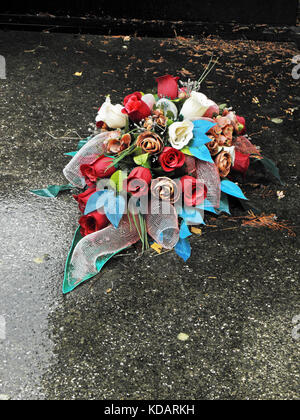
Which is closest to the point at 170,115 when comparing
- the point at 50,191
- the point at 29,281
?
the point at 50,191

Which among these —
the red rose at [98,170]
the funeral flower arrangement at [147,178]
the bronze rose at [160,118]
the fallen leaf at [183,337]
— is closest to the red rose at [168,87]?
the funeral flower arrangement at [147,178]

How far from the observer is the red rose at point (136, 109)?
269 centimetres

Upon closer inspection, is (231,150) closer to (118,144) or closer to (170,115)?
(170,115)

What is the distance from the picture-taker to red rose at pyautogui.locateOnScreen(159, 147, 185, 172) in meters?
2.56

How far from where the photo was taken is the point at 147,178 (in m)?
2.54

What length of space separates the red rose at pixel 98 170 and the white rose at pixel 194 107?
54 cm

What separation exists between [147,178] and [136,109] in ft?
1.36

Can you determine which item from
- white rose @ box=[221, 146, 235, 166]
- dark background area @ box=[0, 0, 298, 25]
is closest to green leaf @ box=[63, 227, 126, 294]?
white rose @ box=[221, 146, 235, 166]

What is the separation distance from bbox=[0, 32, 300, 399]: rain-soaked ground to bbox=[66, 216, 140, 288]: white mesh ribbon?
0.06 metres

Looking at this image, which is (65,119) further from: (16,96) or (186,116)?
(186,116)

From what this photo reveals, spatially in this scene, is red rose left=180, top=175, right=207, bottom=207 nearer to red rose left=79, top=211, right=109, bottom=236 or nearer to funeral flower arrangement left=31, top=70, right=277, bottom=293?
funeral flower arrangement left=31, top=70, right=277, bottom=293

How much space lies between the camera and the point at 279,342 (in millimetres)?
2172
